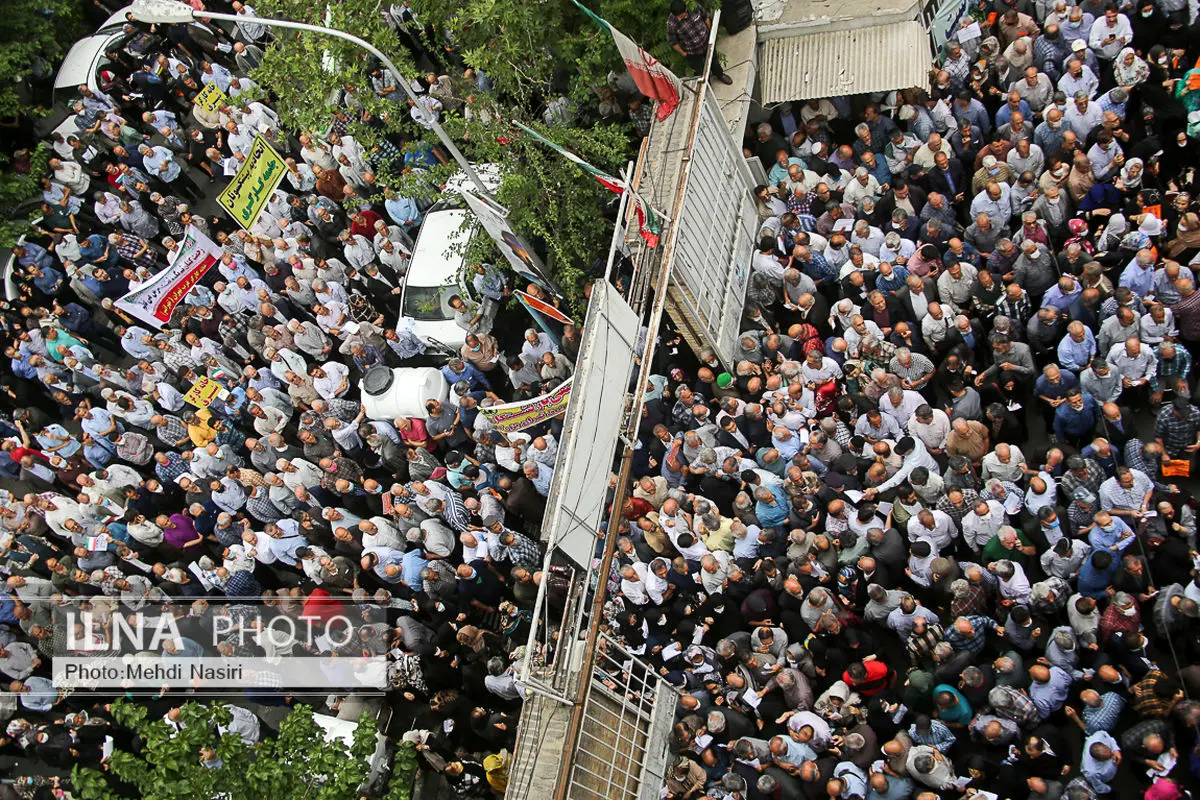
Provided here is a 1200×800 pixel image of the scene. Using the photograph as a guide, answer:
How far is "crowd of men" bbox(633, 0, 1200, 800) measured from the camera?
969cm

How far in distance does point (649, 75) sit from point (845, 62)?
3.26 m

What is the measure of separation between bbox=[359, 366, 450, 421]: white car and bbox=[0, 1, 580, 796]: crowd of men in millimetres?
242

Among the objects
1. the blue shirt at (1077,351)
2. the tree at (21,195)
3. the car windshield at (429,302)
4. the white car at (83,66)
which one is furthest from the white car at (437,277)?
the white car at (83,66)

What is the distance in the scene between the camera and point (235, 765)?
9.56 meters

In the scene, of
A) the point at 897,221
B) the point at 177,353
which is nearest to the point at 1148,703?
the point at 897,221

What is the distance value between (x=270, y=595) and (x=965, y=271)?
9.62 meters

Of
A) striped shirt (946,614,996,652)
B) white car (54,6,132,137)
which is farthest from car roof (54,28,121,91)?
striped shirt (946,614,996,652)

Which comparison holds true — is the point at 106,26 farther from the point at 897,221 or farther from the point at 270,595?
the point at 897,221

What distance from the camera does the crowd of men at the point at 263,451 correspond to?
42.3 feet

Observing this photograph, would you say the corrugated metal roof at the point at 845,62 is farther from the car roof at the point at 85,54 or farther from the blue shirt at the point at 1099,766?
the car roof at the point at 85,54

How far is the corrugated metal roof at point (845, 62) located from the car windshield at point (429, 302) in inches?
204

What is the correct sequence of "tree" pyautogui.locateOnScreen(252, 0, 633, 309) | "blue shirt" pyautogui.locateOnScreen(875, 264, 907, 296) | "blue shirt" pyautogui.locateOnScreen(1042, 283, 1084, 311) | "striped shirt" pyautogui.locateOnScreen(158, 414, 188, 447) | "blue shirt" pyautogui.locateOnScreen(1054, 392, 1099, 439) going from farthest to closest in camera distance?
"striped shirt" pyautogui.locateOnScreen(158, 414, 188, 447) → "tree" pyautogui.locateOnScreen(252, 0, 633, 309) → "blue shirt" pyautogui.locateOnScreen(875, 264, 907, 296) → "blue shirt" pyautogui.locateOnScreen(1042, 283, 1084, 311) → "blue shirt" pyautogui.locateOnScreen(1054, 392, 1099, 439)

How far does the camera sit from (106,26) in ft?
72.1

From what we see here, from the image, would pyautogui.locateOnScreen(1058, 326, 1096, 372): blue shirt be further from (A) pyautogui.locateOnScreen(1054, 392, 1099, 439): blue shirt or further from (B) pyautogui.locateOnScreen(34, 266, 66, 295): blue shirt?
(B) pyautogui.locateOnScreen(34, 266, 66, 295): blue shirt
